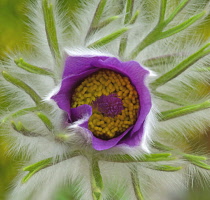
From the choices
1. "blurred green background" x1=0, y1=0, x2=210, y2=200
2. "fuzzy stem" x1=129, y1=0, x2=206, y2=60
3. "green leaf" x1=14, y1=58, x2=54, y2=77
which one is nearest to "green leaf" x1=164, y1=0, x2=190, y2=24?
"fuzzy stem" x1=129, y1=0, x2=206, y2=60

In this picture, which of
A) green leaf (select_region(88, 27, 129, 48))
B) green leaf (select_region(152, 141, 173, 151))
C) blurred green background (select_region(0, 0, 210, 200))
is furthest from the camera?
blurred green background (select_region(0, 0, 210, 200))

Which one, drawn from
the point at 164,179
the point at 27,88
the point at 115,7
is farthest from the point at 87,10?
the point at 164,179

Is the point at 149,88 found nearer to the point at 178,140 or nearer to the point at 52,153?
the point at 52,153

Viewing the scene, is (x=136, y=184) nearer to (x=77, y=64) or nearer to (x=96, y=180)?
(x=96, y=180)

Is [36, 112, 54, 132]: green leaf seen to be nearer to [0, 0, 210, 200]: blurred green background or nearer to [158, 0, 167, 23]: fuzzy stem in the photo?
[158, 0, 167, 23]: fuzzy stem

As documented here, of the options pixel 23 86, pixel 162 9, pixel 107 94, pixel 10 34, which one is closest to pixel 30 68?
pixel 23 86
